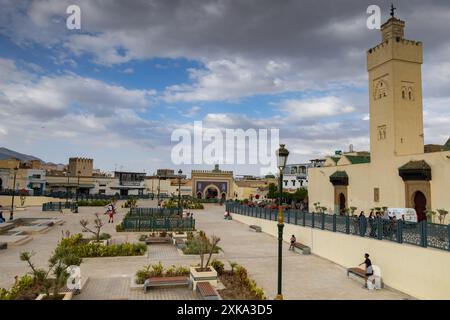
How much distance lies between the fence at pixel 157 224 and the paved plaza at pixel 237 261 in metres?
2.19

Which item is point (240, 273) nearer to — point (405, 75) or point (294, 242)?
point (294, 242)

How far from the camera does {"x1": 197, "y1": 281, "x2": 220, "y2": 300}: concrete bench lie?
883cm

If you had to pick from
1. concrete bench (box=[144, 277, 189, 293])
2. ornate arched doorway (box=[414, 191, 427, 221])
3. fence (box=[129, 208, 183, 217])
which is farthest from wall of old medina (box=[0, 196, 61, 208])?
ornate arched doorway (box=[414, 191, 427, 221])

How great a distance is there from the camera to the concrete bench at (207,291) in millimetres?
8828

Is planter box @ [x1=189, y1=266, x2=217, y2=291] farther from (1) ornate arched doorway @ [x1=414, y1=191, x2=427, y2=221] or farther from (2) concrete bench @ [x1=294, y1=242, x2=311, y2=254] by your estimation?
(1) ornate arched doorway @ [x1=414, y1=191, x2=427, y2=221]

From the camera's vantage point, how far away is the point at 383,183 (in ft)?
69.5

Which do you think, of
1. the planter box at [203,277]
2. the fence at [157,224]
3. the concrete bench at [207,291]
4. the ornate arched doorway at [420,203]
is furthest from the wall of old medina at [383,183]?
the concrete bench at [207,291]

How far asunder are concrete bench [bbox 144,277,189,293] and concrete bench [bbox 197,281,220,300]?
555 millimetres

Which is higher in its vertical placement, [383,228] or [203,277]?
[383,228]

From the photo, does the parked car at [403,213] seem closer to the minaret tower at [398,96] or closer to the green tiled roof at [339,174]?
the minaret tower at [398,96]

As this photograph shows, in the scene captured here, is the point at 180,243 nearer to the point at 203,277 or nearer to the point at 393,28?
the point at 203,277

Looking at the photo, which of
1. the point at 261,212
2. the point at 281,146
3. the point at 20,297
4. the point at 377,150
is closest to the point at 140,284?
the point at 20,297

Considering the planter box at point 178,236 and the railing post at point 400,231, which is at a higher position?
the railing post at point 400,231

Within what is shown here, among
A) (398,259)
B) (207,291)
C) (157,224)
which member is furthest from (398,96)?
(207,291)
